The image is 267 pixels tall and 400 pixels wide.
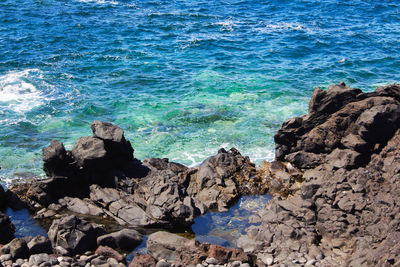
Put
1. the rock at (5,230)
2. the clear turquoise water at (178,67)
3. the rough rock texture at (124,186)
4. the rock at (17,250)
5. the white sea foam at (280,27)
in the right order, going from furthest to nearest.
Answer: the white sea foam at (280,27) < the clear turquoise water at (178,67) < the rough rock texture at (124,186) < the rock at (5,230) < the rock at (17,250)

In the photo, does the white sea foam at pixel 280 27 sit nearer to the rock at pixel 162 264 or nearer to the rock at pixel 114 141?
the rock at pixel 114 141

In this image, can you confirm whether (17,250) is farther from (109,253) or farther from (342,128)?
(342,128)

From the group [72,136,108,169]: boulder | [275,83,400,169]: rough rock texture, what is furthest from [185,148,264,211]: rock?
[72,136,108,169]: boulder

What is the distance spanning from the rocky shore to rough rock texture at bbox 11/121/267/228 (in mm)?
50

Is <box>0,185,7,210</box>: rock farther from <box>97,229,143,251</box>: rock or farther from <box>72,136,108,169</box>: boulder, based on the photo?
<box>97,229,143,251</box>: rock

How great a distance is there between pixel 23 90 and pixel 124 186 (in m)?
19.7

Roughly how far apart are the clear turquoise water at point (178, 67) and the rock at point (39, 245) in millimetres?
8459

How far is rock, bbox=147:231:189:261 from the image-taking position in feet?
52.7

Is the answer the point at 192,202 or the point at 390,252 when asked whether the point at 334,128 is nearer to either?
the point at 192,202

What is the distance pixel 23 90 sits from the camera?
3606 cm

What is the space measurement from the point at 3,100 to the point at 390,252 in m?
30.6

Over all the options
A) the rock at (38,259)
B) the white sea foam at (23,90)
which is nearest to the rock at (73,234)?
the rock at (38,259)

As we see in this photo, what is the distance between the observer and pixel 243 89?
36.7 m

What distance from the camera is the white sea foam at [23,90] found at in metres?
33.6
